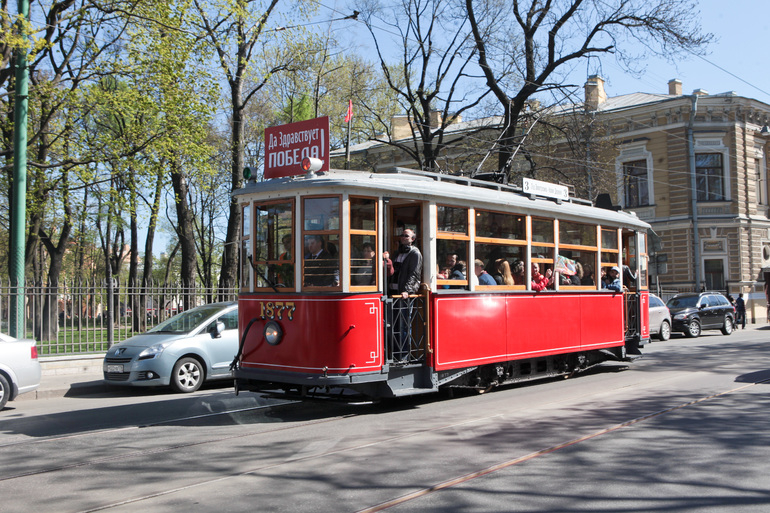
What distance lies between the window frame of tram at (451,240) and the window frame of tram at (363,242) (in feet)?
3.40

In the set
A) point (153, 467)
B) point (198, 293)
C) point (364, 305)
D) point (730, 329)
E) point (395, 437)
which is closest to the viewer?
point (153, 467)

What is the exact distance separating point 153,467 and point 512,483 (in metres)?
3.10

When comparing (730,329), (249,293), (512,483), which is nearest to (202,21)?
(249,293)

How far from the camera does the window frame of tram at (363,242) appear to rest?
839 cm

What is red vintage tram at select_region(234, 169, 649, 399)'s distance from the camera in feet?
27.2

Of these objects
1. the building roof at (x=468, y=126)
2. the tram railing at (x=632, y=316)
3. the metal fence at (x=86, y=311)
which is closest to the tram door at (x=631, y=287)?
the tram railing at (x=632, y=316)

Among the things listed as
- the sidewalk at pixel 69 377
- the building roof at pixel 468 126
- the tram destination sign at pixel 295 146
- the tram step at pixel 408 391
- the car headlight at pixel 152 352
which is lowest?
the sidewalk at pixel 69 377

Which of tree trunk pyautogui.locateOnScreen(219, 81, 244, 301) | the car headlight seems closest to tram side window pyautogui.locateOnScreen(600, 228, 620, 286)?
the car headlight

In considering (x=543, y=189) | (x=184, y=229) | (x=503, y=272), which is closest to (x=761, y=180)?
(x=184, y=229)

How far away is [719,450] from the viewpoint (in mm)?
6410

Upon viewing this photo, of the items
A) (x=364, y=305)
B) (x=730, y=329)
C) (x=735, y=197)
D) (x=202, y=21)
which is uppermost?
(x=202, y=21)

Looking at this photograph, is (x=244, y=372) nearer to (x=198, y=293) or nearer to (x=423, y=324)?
(x=423, y=324)

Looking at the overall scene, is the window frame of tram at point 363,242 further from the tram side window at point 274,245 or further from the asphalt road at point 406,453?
the asphalt road at point 406,453

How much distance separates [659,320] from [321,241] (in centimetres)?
1836
